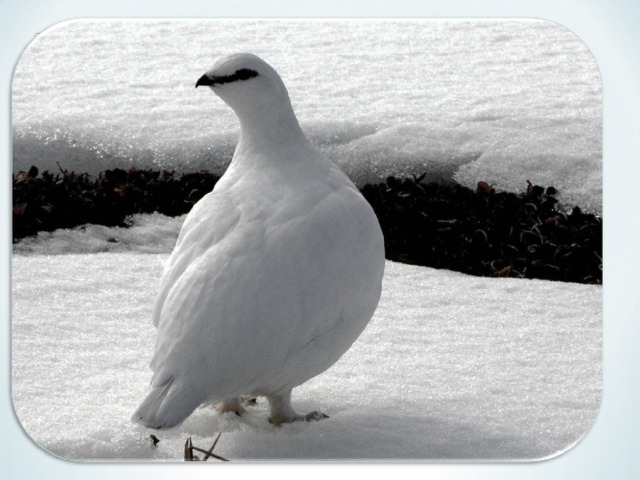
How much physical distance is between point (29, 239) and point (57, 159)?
0.23m

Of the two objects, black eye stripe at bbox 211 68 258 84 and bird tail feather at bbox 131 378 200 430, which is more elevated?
black eye stripe at bbox 211 68 258 84

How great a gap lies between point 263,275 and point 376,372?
0.47 meters

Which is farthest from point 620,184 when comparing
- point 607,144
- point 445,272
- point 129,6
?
point 129,6

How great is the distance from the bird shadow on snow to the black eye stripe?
523 millimetres

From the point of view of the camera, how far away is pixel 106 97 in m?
2.66

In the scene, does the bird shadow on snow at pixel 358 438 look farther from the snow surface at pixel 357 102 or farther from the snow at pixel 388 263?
the snow surface at pixel 357 102

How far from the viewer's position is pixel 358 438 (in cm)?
176

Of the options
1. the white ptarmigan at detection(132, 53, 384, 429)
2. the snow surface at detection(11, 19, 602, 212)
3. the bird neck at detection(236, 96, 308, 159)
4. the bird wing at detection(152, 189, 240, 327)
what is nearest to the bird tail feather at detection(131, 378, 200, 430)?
the white ptarmigan at detection(132, 53, 384, 429)

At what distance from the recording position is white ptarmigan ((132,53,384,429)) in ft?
5.15

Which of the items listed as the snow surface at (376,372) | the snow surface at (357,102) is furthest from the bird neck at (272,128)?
the snow surface at (357,102)

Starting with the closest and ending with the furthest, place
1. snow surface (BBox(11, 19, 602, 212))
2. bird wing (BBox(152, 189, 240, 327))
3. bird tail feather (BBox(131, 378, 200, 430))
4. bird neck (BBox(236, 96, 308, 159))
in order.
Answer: bird tail feather (BBox(131, 378, 200, 430))
bird wing (BBox(152, 189, 240, 327))
bird neck (BBox(236, 96, 308, 159))
snow surface (BBox(11, 19, 602, 212))

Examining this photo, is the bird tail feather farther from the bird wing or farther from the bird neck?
the bird neck

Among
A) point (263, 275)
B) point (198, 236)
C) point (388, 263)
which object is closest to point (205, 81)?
point (198, 236)

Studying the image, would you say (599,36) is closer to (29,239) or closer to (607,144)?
(607,144)
